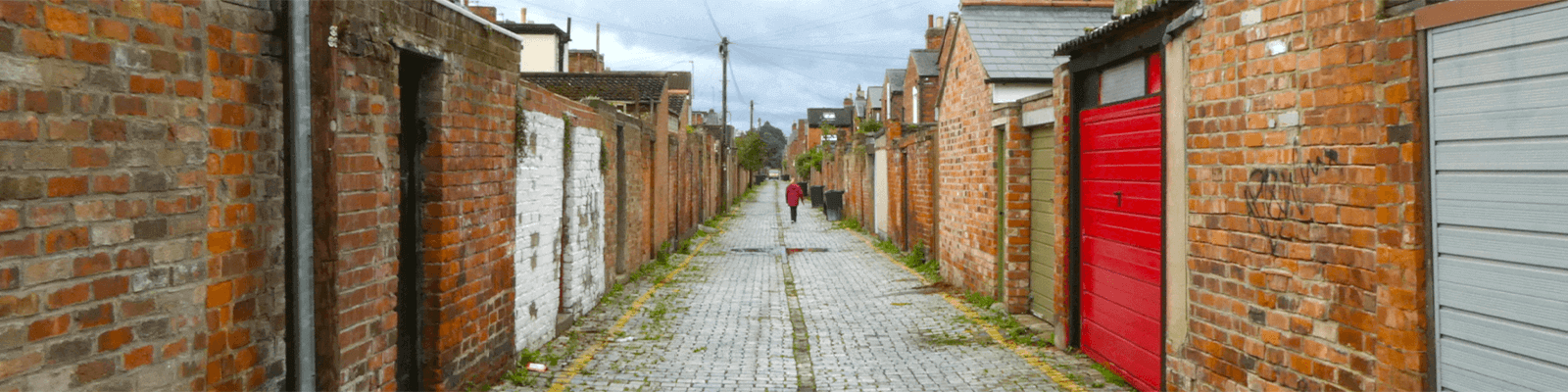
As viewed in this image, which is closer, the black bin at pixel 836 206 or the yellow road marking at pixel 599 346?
the yellow road marking at pixel 599 346

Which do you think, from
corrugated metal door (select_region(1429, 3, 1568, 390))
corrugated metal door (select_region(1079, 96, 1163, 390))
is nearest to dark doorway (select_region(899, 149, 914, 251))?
corrugated metal door (select_region(1079, 96, 1163, 390))

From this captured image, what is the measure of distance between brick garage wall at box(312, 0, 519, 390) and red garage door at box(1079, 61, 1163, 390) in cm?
457

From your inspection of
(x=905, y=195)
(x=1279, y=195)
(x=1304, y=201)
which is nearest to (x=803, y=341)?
(x=1279, y=195)

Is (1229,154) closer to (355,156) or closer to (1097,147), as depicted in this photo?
(1097,147)

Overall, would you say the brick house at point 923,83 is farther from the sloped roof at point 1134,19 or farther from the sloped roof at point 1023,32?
the sloped roof at point 1134,19

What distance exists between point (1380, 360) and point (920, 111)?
80.9 ft

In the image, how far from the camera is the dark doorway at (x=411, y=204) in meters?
5.48

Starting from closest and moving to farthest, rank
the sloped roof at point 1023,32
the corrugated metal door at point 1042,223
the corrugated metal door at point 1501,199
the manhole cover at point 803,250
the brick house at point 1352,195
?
the corrugated metal door at point 1501,199 < the brick house at point 1352,195 < the corrugated metal door at point 1042,223 < the sloped roof at point 1023,32 < the manhole cover at point 803,250

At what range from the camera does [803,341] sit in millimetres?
8500

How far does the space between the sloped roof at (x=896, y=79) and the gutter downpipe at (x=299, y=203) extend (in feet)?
114

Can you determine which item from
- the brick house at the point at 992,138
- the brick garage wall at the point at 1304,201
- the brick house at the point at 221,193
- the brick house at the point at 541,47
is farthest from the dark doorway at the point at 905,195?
the brick house at the point at 541,47

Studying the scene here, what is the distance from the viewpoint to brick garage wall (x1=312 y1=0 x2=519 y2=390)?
160 inches

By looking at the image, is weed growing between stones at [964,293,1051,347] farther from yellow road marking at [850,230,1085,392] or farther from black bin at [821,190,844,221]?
black bin at [821,190,844,221]

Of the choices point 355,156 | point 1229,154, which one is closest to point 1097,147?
point 1229,154
